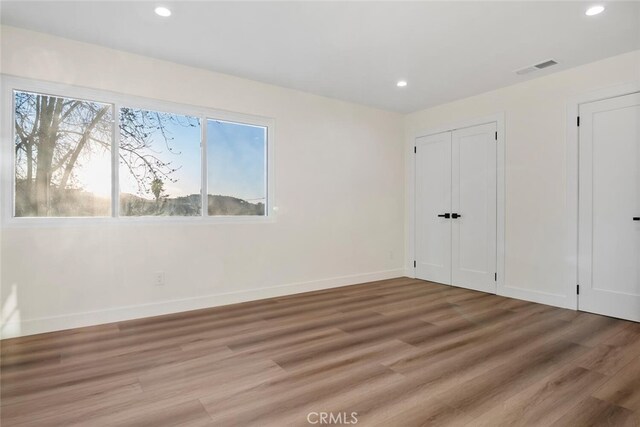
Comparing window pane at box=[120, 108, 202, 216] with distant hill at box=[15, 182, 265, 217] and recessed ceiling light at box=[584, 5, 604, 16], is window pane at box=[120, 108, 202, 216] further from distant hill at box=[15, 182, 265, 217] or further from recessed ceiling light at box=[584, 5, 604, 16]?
recessed ceiling light at box=[584, 5, 604, 16]

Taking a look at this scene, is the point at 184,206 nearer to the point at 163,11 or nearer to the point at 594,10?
the point at 163,11

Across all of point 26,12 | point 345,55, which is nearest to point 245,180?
point 345,55

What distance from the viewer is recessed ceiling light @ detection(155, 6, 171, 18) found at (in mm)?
2648

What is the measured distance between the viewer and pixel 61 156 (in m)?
3.18

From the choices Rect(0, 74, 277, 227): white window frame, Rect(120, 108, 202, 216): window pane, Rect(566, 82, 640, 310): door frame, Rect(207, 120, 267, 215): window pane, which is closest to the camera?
Rect(0, 74, 277, 227): white window frame

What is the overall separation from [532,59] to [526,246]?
6.75 ft

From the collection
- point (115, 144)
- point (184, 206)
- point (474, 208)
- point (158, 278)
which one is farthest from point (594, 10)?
point (158, 278)

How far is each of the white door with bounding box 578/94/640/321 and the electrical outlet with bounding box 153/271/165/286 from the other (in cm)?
436

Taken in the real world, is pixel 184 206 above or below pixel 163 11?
below

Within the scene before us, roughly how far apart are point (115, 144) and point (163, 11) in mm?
1393

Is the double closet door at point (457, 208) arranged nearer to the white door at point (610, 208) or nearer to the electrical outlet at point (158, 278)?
the white door at point (610, 208)

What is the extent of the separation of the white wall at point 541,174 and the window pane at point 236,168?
2.98m

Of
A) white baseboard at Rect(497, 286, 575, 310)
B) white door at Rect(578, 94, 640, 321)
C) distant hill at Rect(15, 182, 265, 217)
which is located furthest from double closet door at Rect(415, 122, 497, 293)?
distant hill at Rect(15, 182, 265, 217)

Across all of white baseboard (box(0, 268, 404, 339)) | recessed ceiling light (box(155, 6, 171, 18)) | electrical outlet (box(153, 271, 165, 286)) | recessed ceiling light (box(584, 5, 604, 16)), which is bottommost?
white baseboard (box(0, 268, 404, 339))
